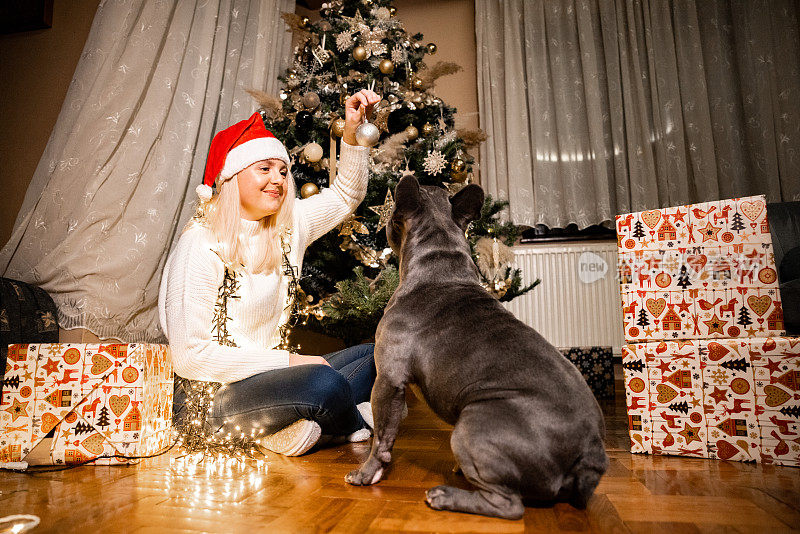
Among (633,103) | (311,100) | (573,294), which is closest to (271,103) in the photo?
(311,100)

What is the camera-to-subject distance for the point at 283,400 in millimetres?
1571

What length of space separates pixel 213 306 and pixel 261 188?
46cm

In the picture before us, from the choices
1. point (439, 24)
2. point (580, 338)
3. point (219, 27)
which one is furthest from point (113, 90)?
point (580, 338)

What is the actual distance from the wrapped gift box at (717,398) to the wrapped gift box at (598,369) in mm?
1401

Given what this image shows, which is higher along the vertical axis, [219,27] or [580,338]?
[219,27]

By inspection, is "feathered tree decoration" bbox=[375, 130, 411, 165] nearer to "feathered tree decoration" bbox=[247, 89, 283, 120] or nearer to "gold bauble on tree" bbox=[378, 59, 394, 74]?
"gold bauble on tree" bbox=[378, 59, 394, 74]

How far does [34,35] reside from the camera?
145 inches

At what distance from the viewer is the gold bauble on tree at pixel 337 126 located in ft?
8.00

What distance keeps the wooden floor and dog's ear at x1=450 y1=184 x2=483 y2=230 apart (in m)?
0.76

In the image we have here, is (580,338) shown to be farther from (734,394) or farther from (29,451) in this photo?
(29,451)

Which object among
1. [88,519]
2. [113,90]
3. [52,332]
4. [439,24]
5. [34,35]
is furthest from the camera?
[439,24]

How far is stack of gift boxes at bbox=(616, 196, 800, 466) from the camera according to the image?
147 cm

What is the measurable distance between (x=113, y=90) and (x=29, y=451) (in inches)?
82.5

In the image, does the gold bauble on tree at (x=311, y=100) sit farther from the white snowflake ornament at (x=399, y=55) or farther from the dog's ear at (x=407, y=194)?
the dog's ear at (x=407, y=194)
